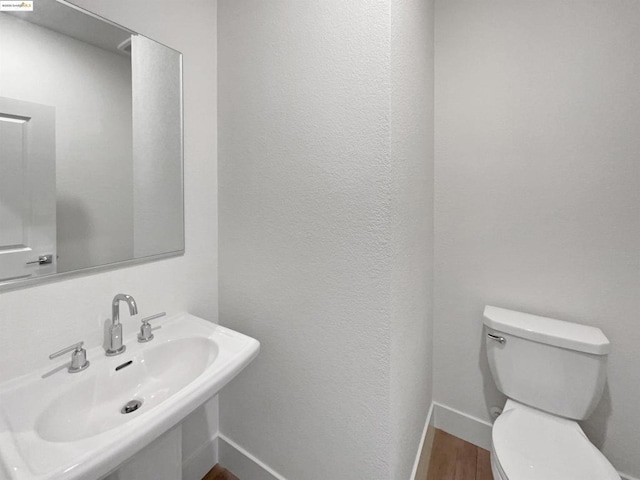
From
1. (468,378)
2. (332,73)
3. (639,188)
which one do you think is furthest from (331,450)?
(639,188)

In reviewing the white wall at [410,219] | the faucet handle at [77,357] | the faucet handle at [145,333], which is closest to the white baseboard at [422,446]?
the white wall at [410,219]

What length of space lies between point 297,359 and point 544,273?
3.99 ft

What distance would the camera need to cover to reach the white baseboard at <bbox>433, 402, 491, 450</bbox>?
151cm

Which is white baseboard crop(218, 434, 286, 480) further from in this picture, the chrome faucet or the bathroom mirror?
the bathroom mirror

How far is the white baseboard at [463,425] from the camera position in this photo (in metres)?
1.51

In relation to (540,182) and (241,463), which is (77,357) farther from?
(540,182)

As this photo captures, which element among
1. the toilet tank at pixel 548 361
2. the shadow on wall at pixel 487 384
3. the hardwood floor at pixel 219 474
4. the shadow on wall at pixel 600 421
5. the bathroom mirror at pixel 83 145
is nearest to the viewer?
the bathroom mirror at pixel 83 145

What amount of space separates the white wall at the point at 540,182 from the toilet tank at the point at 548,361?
134 mm

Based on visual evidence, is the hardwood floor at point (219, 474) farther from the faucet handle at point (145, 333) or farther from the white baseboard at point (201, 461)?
the faucet handle at point (145, 333)

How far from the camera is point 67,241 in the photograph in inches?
35.6

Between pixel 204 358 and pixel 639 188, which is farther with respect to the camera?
pixel 639 188

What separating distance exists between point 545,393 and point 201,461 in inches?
62.5

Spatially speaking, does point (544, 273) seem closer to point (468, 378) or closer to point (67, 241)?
point (468, 378)

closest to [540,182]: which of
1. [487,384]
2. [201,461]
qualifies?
[487,384]
